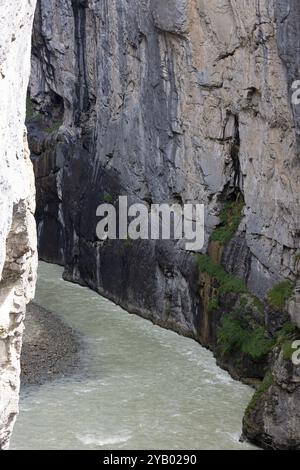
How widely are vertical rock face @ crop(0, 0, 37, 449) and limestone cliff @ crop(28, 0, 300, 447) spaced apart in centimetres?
801

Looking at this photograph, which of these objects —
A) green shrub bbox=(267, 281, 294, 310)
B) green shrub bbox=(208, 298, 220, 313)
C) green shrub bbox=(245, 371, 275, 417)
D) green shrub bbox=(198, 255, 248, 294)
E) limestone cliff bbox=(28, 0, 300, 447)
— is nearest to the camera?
green shrub bbox=(245, 371, 275, 417)

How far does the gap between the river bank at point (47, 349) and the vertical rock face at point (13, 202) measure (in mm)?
10901

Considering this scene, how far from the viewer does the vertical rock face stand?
27.4 feet

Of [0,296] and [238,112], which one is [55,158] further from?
[0,296]

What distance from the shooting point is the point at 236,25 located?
22906 mm

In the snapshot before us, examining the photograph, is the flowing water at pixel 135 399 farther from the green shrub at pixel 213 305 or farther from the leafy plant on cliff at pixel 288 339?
the leafy plant on cliff at pixel 288 339

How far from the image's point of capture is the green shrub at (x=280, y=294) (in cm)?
2039

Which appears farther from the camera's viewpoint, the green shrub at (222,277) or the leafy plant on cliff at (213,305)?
the leafy plant on cliff at (213,305)

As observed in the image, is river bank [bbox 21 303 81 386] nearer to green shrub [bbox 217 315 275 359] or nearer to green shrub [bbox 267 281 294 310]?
green shrub [bbox 217 315 275 359]

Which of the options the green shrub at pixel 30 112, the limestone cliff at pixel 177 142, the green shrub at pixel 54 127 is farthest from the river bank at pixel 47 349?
the green shrub at pixel 30 112

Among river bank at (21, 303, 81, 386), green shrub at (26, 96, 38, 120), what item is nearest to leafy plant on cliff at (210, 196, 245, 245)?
river bank at (21, 303, 81, 386)

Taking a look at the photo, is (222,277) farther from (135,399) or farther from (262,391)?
(262,391)

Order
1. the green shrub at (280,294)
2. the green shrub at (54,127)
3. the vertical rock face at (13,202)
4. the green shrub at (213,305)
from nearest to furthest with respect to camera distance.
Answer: the vertical rock face at (13,202), the green shrub at (280,294), the green shrub at (213,305), the green shrub at (54,127)

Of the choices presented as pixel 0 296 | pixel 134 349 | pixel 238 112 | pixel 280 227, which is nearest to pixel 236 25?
pixel 238 112
